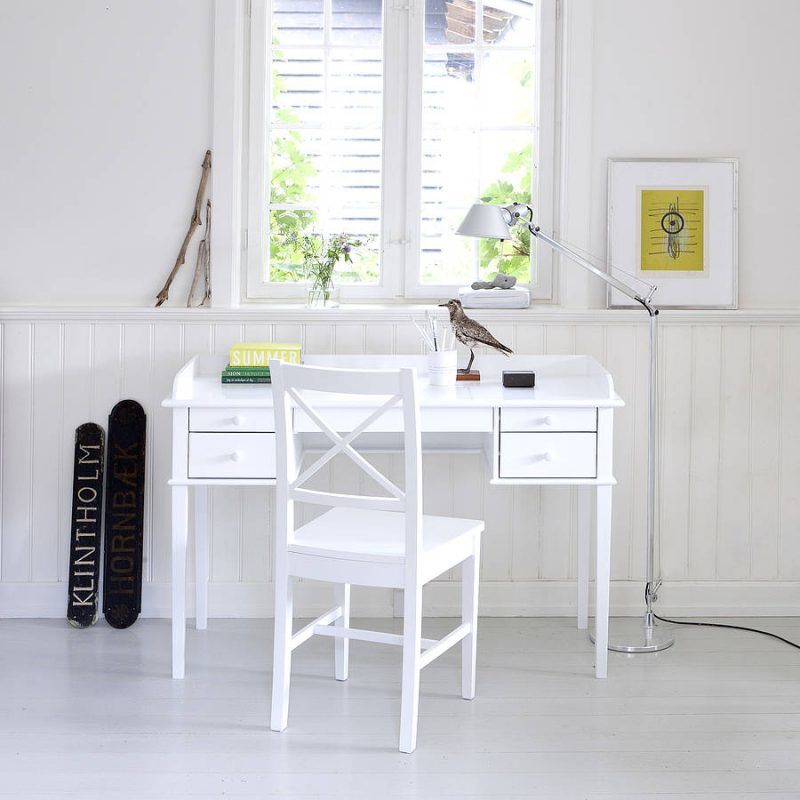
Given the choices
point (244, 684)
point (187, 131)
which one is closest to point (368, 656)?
point (244, 684)

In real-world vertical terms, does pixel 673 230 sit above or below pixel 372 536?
above

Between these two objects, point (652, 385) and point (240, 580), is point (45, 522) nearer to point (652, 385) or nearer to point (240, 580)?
point (240, 580)

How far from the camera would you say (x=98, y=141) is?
11.8ft

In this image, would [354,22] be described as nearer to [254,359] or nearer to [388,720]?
[254,359]

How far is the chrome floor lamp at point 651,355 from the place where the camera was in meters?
3.25

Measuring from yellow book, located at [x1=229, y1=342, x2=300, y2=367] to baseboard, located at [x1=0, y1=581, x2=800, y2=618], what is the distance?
30.3 inches

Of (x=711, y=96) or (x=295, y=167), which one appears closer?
(x=711, y=96)

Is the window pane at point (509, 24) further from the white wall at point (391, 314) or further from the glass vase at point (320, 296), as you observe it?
the glass vase at point (320, 296)

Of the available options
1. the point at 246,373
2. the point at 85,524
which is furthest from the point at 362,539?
the point at 85,524

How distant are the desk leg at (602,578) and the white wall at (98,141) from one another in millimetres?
1625

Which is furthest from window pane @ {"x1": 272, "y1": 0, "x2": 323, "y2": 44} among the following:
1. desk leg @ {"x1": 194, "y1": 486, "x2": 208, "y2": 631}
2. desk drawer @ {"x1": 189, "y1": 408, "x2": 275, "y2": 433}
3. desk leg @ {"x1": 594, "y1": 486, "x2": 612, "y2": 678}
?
desk leg @ {"x1": 594, "y1": 486, "x2": 612, "y2": 678}

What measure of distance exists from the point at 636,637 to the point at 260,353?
146 cm

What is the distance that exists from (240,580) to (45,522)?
67 centimetres

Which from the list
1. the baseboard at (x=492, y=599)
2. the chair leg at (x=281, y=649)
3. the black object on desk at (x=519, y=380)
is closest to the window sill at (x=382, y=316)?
the black object on desk at (x=519, y=380)
